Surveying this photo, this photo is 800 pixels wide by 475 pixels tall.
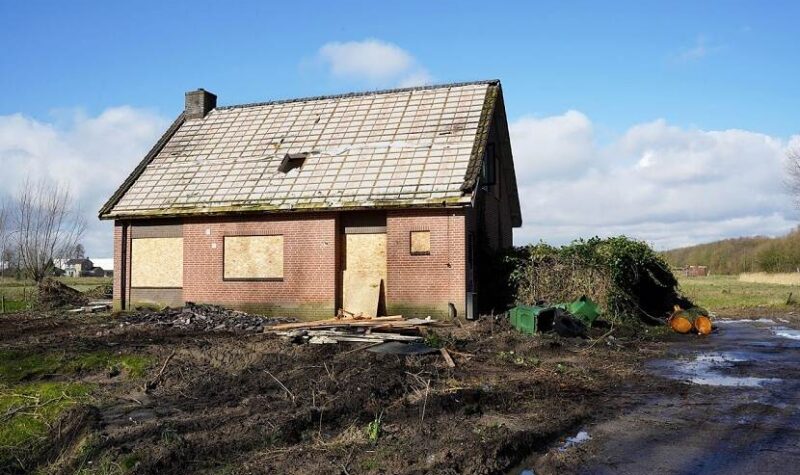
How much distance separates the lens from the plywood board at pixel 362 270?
59.5 ft

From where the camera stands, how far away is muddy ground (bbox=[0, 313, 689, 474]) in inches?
261

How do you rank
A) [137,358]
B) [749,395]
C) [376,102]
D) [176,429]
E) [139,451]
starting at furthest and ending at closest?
1. [376,102]
2. [137,358]
3. [749,395]
4. [176,429]
5. [139,451]

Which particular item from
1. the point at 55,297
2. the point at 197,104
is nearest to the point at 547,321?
the point at 197,104

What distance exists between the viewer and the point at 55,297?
23531 mm

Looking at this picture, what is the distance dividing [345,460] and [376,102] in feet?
58.9

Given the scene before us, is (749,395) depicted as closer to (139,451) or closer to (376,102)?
(139,451)

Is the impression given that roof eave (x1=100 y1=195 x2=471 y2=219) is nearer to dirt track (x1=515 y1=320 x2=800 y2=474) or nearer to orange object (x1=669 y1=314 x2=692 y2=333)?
orange object (x1=669 y1=314 x2=692 y2=333)

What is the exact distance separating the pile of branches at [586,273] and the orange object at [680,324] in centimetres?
100

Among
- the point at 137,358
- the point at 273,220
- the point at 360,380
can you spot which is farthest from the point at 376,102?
the point at 360,380

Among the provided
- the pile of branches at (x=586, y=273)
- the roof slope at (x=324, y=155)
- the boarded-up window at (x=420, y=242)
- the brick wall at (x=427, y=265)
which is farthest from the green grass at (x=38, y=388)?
the pile of branches at (x=586, y=273)

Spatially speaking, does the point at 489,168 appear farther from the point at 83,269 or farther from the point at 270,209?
the point at 83,269

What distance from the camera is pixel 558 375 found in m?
10.5

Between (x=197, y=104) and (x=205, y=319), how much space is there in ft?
36.9

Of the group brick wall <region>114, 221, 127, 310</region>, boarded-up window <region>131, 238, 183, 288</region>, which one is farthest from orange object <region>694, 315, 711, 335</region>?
brick wall <region>114, 221, 127, 310</region>
